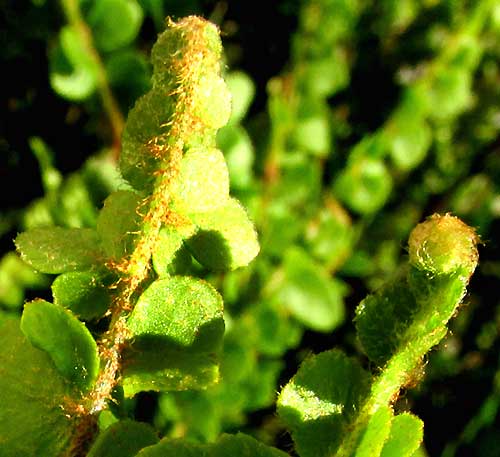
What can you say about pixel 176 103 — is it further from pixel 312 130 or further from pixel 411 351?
pixel 312 130

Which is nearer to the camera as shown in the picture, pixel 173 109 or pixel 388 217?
pixel 173 109

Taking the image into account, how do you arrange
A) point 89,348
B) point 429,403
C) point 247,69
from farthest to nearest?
point 247,69
point 429,403
point 89,348

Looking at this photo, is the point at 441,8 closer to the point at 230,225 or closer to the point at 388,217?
the point at 388,217

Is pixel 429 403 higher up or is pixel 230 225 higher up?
pixel 230 225

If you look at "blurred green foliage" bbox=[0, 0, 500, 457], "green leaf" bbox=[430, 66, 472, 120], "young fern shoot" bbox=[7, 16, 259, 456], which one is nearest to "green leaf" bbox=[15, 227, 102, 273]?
"young fern shoot" bbox=[7, 16, 259, 456]

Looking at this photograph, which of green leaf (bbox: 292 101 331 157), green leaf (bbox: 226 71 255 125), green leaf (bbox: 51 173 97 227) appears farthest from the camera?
green leaf (bbox: 292 101 331 157)

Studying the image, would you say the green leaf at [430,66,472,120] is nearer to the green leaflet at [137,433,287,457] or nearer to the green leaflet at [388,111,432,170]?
the green leaflet at [388,111,432,170]

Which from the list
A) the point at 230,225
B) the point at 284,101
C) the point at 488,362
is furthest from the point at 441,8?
the point at 230,225
